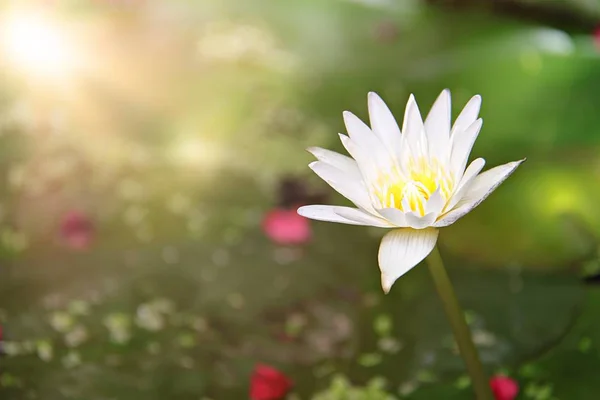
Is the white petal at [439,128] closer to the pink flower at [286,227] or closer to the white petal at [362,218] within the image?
the white petal at [362,218]

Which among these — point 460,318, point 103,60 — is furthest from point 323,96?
point 460,318

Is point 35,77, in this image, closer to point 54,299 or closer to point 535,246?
point 54,299

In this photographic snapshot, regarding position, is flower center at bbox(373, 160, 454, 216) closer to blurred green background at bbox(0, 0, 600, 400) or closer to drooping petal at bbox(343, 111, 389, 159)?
drooping petal at bbox(343, 111, 389, 159)

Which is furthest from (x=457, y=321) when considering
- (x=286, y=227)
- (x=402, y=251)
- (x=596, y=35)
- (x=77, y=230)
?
(x=596, y=35)

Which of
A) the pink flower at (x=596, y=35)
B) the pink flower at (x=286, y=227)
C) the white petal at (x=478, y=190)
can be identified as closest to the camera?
the white petal at (x=478, y=190)

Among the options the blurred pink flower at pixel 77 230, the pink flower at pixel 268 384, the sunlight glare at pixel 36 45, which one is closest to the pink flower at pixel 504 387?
the pink flower at pixel 268 384

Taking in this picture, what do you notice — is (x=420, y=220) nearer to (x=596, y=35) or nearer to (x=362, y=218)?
(x=362, y=218)
